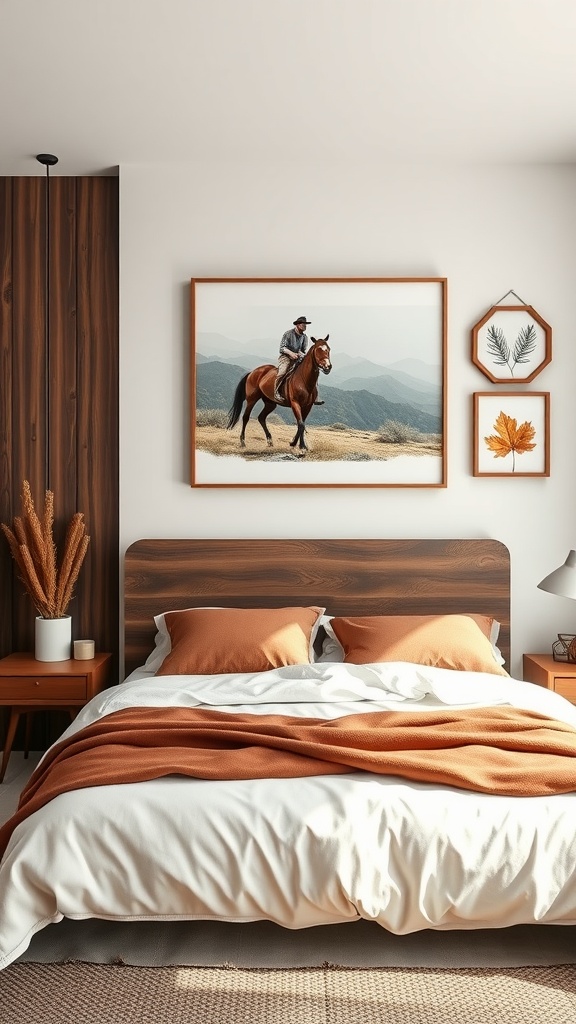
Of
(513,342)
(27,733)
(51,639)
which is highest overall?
(513,342)

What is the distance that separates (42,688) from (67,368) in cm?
149

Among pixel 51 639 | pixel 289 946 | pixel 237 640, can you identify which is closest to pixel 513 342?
pixel 237 640

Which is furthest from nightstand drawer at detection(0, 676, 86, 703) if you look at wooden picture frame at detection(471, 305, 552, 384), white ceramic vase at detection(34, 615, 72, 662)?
wooden picture frame at detection(471, 305, 552, 384)

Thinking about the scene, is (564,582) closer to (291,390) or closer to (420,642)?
(420,642)

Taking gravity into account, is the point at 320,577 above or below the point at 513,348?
below

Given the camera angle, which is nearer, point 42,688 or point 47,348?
point 42,688

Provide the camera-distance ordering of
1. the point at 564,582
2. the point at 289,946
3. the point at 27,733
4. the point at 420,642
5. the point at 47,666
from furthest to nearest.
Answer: the point at 27,733
the point at 47,666
the point at 420,642
the point at 564,582
the point at 289,946

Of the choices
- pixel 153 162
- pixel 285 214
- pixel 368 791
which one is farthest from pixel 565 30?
pixel 368 791

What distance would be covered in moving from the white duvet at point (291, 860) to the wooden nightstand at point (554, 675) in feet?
4.61

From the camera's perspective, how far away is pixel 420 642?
347 centimetres

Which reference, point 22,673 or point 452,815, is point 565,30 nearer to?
point 452,815

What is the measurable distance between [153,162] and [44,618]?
6.98 feet

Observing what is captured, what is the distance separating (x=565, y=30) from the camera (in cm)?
276

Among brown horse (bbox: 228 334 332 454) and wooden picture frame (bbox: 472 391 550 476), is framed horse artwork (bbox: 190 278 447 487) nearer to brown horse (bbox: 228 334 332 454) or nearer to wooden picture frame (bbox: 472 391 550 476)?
brown horse (bbox: 228 334 332 454)
